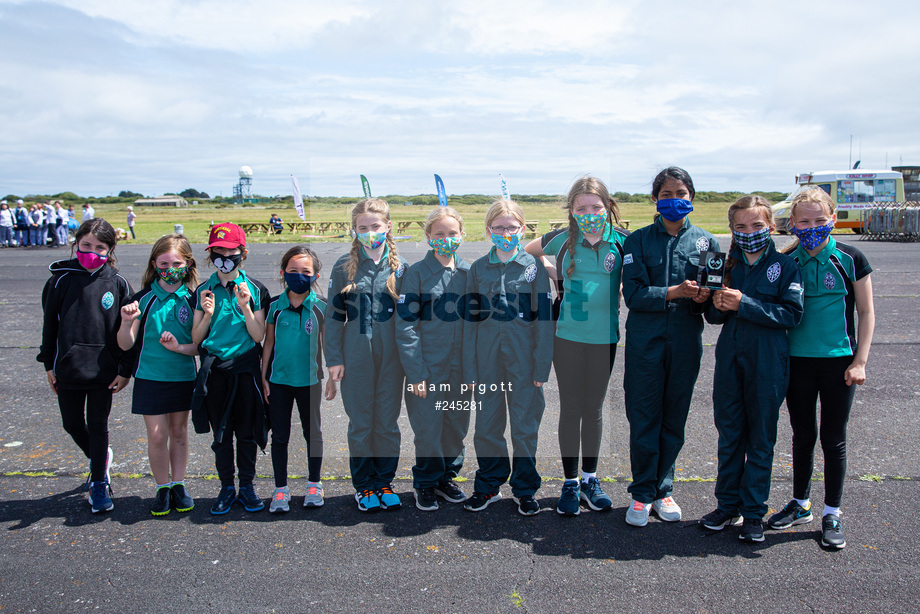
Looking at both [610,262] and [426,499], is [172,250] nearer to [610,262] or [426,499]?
[426,499]

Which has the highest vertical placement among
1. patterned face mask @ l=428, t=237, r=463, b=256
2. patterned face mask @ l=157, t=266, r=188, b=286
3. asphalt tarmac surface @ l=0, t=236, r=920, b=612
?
patterned face mask @ l=428, t=237, r=463, b=256

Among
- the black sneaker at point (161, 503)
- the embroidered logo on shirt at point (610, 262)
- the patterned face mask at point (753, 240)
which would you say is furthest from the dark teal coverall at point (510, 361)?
the black sneaker at point (161, 503)

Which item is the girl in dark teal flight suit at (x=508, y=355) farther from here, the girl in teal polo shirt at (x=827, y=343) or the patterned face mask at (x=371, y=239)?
the girl in teal polo shirt at (x=827, y=343)

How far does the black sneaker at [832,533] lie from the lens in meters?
3.42

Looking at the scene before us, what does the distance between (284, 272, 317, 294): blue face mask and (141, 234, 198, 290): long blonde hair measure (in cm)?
60

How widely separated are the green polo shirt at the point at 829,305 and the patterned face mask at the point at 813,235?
2.8 inches

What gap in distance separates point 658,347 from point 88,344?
3777mm

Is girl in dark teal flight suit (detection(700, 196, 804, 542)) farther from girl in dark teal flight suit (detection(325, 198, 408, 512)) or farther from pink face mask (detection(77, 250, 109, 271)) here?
pink face mask (detection(77, 250, 109, 271))

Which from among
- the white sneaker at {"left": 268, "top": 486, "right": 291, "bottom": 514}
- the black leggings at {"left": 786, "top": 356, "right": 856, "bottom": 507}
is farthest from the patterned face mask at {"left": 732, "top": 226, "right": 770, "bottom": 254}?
the white sneaker at {"left": 268, "top": 486, "right": 291, "bottom": 514}

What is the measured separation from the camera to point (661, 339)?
12.4 feet

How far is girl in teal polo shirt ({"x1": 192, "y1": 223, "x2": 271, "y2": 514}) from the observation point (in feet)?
13.0

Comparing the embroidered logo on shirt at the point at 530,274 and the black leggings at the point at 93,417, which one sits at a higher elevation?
the embroidered logo on shirt at the point at 530,274

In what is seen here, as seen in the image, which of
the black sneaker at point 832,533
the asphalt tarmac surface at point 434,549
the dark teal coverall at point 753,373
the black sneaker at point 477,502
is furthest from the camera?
the black sneaker at point 477,502

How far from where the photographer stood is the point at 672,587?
310 centimetres
